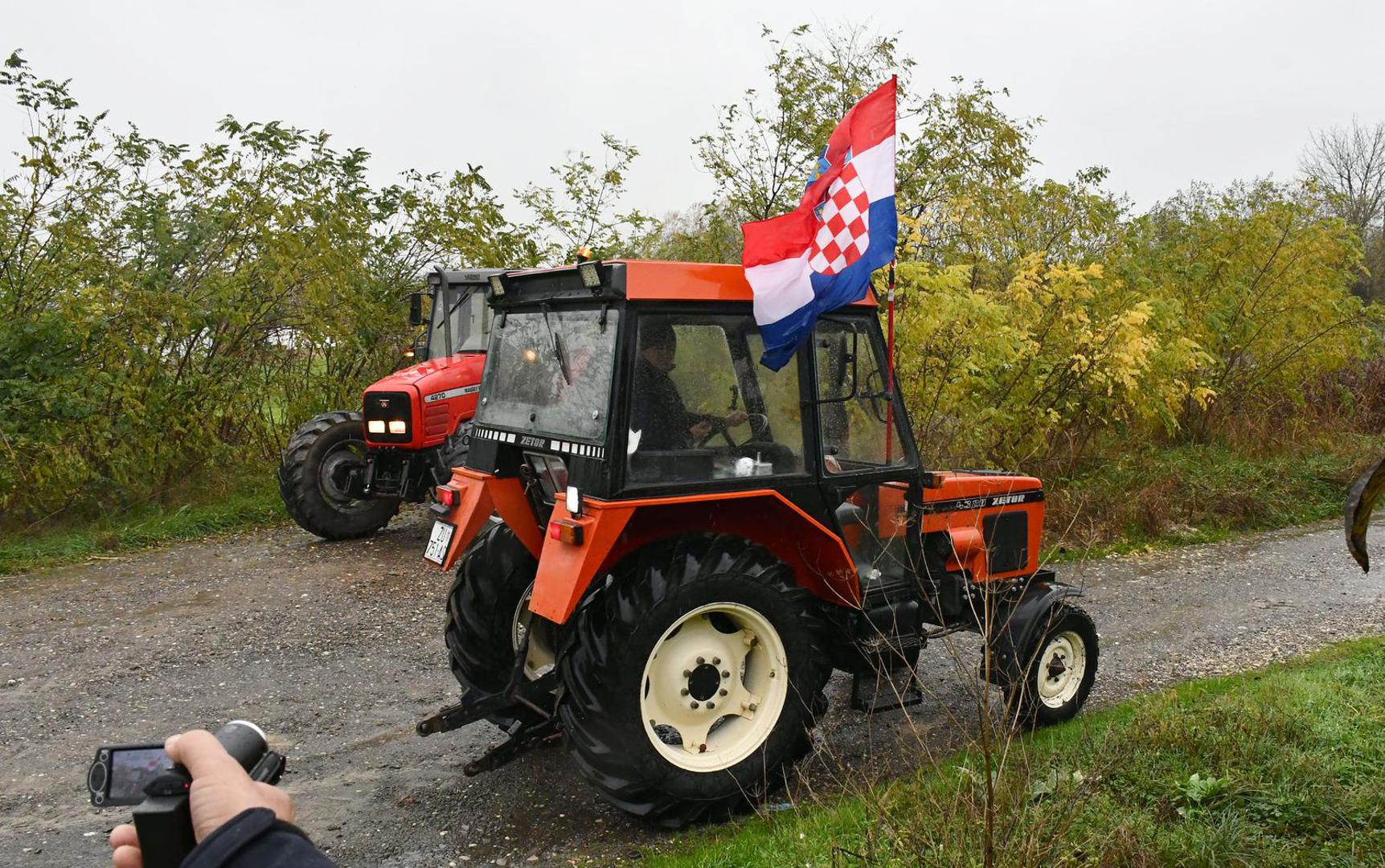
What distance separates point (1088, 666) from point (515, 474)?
3.09 metres

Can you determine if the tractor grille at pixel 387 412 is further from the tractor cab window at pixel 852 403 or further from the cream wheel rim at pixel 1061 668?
the cream wheel rim at pixel 1061 668

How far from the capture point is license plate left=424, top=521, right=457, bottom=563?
4578mm

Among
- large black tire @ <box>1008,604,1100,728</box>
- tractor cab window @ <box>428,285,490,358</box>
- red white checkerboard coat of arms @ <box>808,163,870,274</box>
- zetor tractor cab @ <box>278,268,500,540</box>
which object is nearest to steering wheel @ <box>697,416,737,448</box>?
red white checkerboard coat of arms @ <box>808,163,870,274</box>

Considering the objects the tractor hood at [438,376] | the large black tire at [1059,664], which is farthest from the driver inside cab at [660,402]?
the tractor hood at [438,376]

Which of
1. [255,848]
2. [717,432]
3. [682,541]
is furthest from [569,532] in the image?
[255,848]

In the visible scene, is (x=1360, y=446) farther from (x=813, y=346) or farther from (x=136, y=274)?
(x=136, y=274)

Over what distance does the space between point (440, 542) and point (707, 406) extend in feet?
4.55

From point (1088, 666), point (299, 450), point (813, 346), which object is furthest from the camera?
→ point (299, 450)

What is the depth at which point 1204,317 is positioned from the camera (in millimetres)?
13125

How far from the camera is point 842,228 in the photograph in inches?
170

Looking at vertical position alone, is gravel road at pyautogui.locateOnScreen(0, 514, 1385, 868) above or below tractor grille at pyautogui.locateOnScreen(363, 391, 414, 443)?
below

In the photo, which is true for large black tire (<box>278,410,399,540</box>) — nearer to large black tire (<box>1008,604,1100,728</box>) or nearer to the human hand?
large black tire (<box>1008,604,1100,728</box>)

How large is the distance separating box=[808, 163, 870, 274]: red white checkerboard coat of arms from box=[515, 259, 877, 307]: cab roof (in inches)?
12.9

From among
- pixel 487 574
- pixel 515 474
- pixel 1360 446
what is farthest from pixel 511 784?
pixel 1360 446
